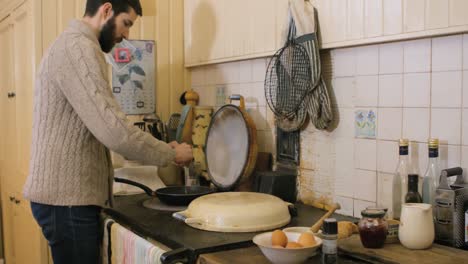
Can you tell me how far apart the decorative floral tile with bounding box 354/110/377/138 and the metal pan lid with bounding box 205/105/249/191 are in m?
0.48

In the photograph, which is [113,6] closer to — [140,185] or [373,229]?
[140,185]

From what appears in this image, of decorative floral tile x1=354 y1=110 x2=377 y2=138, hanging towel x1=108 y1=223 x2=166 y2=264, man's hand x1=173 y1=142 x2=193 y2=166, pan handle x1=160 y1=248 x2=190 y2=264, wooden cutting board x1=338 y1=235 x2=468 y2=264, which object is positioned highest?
decorative floral tile x1=354 y1=110 x2=377 y2=138

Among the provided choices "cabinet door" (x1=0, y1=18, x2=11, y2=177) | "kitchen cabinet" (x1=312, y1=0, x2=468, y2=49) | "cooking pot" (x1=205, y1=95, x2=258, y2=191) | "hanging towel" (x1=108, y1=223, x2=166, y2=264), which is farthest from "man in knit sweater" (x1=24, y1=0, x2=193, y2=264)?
"cabinet door" (x1=0, y1=18, x2=11, y2=177)

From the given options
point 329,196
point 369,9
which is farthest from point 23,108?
point 369,9

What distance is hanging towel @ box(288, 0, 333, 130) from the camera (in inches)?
67.8

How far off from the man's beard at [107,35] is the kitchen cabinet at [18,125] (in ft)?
1.98

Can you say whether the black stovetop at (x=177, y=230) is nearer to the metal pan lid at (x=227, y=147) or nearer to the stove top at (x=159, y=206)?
the stove top at (x=159, y=206)

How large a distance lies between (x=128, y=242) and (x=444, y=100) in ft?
3.46

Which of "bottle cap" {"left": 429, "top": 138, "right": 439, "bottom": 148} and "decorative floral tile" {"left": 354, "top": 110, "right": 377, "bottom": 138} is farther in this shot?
"decorative floral tile" {"left": 354, "top": 110, "right": 377, "bottom": 138}

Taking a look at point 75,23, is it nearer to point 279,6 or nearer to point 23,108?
point 279,6

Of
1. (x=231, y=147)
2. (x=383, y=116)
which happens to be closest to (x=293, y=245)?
(x=383, y=116)

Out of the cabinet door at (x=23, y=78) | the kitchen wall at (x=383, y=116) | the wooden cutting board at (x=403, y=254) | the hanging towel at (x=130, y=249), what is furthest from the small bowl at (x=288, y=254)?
the cabinet door at (x=23, y=78)

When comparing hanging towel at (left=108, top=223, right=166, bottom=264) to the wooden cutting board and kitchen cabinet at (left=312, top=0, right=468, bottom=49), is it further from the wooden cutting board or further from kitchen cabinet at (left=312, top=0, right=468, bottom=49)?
kitchen cabinet at (left=312, top=0, right=468, bottom=49)

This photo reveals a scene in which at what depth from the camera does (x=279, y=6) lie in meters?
1.92
